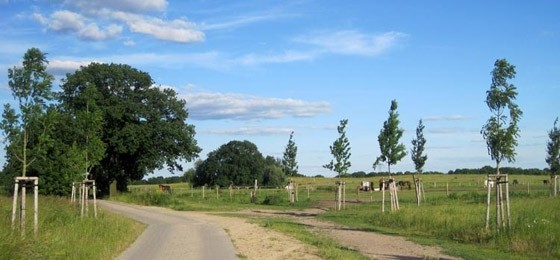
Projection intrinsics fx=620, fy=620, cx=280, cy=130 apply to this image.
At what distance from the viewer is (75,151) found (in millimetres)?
26469

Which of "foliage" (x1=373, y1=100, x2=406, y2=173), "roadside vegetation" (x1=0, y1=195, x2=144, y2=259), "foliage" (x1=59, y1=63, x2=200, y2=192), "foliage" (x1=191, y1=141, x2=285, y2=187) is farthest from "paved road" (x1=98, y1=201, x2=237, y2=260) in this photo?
"foliage" (x1=191, y1=141, x2=285, y2=187)

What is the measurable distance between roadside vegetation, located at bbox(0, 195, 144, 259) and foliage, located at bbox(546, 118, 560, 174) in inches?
1489

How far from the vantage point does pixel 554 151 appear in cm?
5116

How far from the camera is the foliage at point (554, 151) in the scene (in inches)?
2001

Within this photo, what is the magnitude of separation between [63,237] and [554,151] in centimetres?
4495

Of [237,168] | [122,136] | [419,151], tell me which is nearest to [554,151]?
[419,151]

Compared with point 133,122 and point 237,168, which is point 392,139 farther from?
point 237,168

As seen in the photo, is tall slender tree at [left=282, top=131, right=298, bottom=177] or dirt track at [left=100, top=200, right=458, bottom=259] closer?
dirt track at [left=100, top=200, right=458, bottom=259]

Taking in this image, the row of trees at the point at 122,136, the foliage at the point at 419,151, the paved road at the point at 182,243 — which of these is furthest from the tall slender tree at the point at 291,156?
the paved road at the point at 182,243

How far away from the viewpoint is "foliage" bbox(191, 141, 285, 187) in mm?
115125

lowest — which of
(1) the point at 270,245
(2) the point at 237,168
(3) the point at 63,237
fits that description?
(1) the point at 270,245

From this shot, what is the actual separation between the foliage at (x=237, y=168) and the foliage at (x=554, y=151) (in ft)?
213

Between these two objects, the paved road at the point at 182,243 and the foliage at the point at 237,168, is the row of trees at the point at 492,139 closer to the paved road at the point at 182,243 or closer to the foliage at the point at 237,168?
the paved road at the point at 182,243

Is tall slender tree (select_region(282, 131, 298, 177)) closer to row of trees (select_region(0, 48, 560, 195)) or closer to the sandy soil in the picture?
row of trees (select_region(0, 48, 560, 195))
